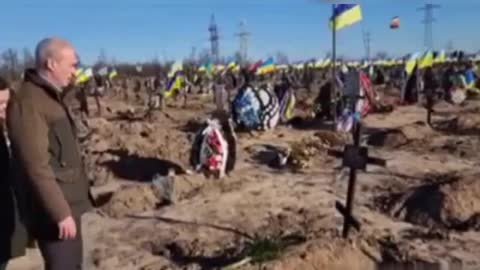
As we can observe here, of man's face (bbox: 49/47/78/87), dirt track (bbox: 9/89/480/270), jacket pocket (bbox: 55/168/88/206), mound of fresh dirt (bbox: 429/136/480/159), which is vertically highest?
man's face (bbox: 49/47/78/87)

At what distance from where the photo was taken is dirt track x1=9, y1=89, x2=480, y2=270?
6.56 metres

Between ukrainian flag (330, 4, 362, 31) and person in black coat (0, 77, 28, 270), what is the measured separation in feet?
40.9

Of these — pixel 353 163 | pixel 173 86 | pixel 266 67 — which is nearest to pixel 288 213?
pixel 353 163

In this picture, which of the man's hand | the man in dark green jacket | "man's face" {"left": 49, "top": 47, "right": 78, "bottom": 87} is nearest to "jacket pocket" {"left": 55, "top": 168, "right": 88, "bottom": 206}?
the man in dark green jacket

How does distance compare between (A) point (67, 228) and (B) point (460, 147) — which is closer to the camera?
(A) point (67, 228)

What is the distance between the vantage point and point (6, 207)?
13.8ft

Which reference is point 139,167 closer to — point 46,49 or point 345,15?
point 345,15

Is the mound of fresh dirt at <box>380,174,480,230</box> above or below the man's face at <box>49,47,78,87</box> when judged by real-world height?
below

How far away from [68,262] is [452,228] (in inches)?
194

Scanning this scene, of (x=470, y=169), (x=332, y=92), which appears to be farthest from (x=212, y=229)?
(x=332, y=92)

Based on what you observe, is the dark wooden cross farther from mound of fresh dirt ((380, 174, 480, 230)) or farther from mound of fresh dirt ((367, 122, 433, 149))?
mound of fresh dirt ((367, 122, 433, 149))

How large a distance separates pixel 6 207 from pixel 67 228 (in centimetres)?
53

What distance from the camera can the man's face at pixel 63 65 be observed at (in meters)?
3.90

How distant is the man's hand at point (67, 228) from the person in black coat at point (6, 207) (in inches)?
16.2
